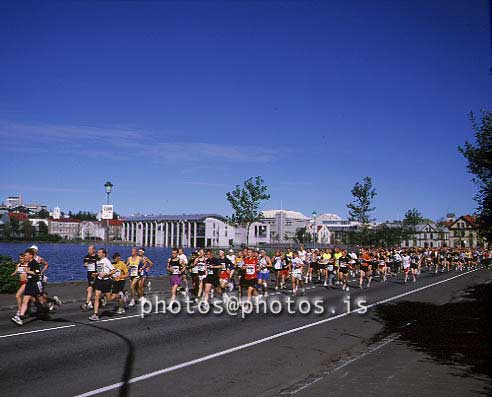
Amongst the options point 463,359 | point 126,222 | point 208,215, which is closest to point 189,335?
point 463,359


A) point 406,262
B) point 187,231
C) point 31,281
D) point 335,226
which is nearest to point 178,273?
point 31,281

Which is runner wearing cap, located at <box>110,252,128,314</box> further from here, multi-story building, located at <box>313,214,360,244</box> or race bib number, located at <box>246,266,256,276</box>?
multi-story building, located at <box>313,214,360,244</box>

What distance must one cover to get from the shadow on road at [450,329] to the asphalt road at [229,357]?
0.07 m

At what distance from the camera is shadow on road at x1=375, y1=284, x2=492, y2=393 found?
28.7ft

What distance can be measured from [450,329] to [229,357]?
578cm

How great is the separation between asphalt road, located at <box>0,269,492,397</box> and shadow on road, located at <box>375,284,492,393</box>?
67mm

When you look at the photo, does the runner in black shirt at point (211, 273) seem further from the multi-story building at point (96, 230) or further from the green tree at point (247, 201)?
the multi-story building at point (96, 230)

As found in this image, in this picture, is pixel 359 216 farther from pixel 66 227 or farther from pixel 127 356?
pixel 66 227

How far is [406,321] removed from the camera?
46.2 feet

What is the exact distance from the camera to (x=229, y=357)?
9.27 meters

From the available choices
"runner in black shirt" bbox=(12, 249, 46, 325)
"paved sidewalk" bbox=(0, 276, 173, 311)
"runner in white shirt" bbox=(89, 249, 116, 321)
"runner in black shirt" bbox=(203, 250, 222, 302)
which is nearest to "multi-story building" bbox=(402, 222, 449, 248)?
"paved sidewalk" bbox=(0, 276, 173, 311)

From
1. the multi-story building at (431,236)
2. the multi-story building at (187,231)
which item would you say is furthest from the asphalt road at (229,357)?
the multi-story building at (431,236)

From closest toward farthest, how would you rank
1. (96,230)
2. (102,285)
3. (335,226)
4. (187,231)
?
(102,285), (187,231), (335,226), (96,230)

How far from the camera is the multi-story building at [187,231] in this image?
131 metres
